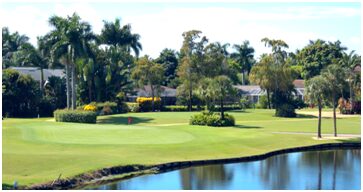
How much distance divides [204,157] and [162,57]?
95.0 m

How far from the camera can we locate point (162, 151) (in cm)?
3894

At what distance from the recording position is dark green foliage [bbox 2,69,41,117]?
76.0 m

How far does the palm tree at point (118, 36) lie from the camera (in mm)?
92125

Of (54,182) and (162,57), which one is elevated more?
(162,57)

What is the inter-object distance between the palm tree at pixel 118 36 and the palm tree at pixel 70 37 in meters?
20.9

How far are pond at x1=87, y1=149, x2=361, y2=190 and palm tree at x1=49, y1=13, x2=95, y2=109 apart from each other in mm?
35414

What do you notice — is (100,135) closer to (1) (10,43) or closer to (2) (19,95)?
(2) (19,95)

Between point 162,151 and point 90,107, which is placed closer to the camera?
point 162,151

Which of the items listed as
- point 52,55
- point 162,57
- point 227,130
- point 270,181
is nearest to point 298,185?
point 270,181

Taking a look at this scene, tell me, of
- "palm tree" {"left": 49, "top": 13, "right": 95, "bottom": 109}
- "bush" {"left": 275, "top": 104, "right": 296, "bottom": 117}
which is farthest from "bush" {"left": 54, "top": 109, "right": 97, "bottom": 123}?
"bush" {"left": 275, "top": 104, "right": 296, "bottom": 117}

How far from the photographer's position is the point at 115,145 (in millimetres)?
41156

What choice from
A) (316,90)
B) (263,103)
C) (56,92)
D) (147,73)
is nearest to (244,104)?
(263,103)

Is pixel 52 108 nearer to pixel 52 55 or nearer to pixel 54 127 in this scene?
pixel 52 55

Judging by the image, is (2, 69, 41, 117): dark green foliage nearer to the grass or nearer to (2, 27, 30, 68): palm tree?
the grass
